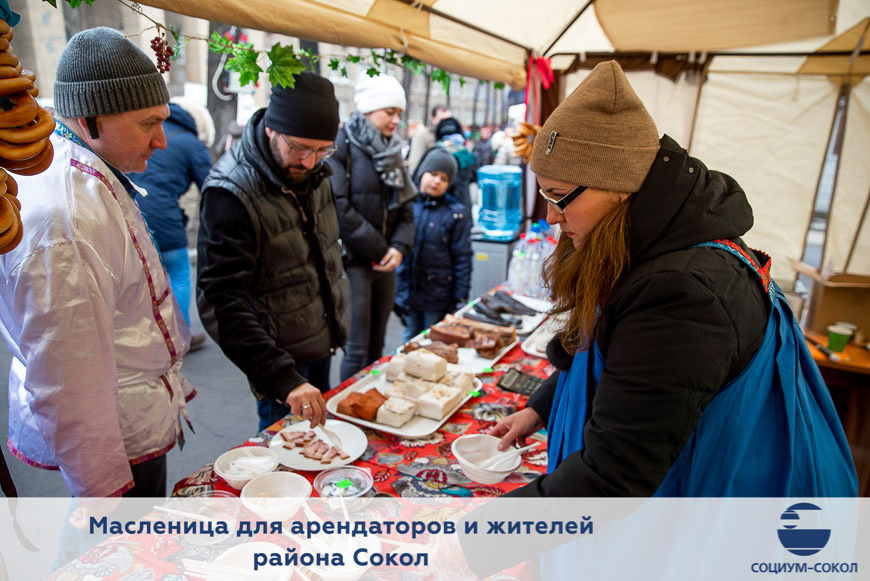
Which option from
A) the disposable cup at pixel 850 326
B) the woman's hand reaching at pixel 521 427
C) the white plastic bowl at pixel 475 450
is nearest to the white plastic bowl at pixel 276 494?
the white plastic bowl at pixel 475 450

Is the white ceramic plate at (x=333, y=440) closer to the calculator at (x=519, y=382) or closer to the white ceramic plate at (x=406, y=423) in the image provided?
the white ceramic plate at (x=406, y=423)

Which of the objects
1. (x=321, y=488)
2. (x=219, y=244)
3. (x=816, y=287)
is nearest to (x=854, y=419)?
(x=816, y=287)

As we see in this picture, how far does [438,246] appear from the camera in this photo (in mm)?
4016

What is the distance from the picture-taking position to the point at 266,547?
124cm

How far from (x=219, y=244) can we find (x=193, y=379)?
2685 mm

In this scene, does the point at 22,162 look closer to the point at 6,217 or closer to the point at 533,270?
the point at 6,217

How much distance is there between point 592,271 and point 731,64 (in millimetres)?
3315

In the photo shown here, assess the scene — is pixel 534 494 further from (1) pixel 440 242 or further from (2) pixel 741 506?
(1) pixel 440 242

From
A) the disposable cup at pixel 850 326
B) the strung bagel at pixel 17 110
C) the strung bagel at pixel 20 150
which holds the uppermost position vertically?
the strung bagel at pixel 17 110

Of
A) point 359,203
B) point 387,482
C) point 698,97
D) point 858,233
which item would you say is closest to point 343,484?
point 387,482

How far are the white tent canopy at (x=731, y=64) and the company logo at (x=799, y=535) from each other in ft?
6.54

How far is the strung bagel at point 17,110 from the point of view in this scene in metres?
0.78

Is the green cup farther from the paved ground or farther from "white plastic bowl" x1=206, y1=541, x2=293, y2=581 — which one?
the paved ground

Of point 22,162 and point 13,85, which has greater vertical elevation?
point 13,85
